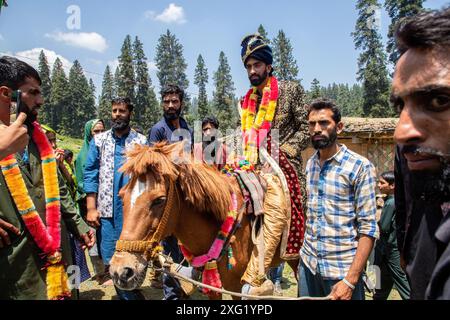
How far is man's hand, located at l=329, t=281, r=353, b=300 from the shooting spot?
2336 mm

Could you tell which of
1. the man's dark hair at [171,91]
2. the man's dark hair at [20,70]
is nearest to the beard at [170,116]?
the man's dark hair at [171,91]

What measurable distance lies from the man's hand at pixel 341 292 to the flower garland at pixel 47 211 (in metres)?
2.18

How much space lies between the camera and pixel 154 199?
241 centimetres

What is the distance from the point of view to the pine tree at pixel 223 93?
62469 millimetres

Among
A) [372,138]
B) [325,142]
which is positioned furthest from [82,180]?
[372,138]

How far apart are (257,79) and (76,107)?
7558 cm

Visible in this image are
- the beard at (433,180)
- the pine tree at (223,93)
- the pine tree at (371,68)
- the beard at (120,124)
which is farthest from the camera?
the pine tree at (223,93)

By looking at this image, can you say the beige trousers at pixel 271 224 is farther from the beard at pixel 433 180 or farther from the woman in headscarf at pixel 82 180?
the woman in headscarf at pixel 82 180

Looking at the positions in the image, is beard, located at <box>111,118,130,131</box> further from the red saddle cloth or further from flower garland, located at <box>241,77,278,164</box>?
the red saddle cloth

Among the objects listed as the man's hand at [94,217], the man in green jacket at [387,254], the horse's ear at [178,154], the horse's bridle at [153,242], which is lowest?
the man in green jacket at [387,254]

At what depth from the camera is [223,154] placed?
5059mm

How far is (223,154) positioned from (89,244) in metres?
2.61

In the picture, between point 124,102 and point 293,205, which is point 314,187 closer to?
point 293,205

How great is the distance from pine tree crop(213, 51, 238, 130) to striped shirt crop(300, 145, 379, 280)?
57.4 m
